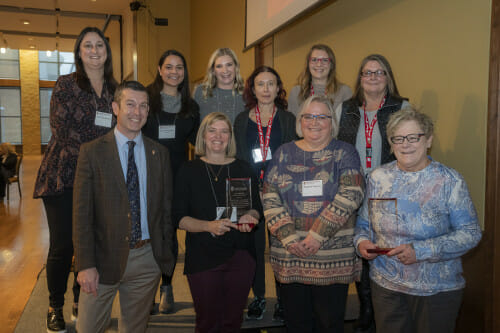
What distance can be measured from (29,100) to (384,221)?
22796 millimetres

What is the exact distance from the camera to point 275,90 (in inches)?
108

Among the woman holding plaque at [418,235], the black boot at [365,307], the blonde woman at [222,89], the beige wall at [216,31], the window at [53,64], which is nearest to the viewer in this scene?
the woman holding plaque at [418,235]

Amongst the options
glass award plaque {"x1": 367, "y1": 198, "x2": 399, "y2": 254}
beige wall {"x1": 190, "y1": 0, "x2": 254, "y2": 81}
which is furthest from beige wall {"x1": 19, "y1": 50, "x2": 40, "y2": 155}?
glass award plaque {"x1": 367, "y1": 198, "x2": 399, "y2": 254}

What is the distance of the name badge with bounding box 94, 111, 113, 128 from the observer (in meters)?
2.48

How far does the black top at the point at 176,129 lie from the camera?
2777 millimetres

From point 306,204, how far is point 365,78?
0.94 meters

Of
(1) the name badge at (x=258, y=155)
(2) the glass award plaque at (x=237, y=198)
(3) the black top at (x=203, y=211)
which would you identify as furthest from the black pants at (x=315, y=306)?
(1) the name badge at (x=258, y=155)

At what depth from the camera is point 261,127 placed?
2691 mm

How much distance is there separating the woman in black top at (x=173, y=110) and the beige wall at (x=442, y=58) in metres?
1.75

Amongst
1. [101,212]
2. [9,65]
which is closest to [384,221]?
[101,212]

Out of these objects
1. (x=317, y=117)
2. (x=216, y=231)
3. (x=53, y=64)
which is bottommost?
(x=216, y=231)

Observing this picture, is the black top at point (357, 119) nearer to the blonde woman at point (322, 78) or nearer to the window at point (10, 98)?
the blonde woman at point (322, 78)

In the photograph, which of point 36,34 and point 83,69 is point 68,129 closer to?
point 83,69

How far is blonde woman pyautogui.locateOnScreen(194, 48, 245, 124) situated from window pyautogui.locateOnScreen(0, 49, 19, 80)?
21.6 m
